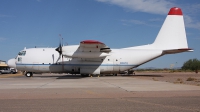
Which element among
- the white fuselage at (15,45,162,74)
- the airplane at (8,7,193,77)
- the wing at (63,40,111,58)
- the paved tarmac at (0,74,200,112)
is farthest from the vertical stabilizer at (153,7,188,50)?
the paved tarmac at (0,74,200,112)

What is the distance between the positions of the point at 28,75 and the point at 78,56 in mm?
9179

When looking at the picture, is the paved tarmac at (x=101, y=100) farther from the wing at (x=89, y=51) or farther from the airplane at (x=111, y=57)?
the airplane at (x=111, y=57)

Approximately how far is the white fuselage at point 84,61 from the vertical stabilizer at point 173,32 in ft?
5.63

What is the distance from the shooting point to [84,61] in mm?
29281

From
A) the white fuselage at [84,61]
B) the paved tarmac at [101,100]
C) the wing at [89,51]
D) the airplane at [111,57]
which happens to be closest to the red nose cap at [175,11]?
the airplane at [111,57]

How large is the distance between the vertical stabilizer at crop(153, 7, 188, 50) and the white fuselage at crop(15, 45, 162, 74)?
1716mm

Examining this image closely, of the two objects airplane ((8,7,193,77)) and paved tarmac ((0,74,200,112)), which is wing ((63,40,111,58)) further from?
paved tarmac ((0,74,200,112))

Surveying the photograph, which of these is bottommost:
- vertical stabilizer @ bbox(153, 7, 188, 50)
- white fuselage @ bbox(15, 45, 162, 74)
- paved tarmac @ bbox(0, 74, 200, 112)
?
paved tarmac @ bbox(0, 74, 200, 112)

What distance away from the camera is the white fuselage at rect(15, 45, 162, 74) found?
96.1ft

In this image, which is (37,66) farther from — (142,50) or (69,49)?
(142,50)

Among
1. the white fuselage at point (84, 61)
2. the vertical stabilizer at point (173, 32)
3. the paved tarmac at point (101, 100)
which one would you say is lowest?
the paved tarmac at point (101, 100)

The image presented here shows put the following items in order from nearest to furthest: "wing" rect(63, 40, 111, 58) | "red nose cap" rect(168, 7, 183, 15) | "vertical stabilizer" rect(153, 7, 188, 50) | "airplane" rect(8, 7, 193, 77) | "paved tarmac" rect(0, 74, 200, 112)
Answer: "paved tarmac" rect(0, 74, 200, 112), "wing" rect(63, 40, 111, 58), "airplane" rect(8, 7, 193, 77), "vertical stabilizer" rect(153, 7, 188, 50), "red nose cap" rect(168, 7, 183, 15)

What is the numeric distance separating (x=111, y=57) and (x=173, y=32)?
912 cm

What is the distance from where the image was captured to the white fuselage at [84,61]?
2930 cm
